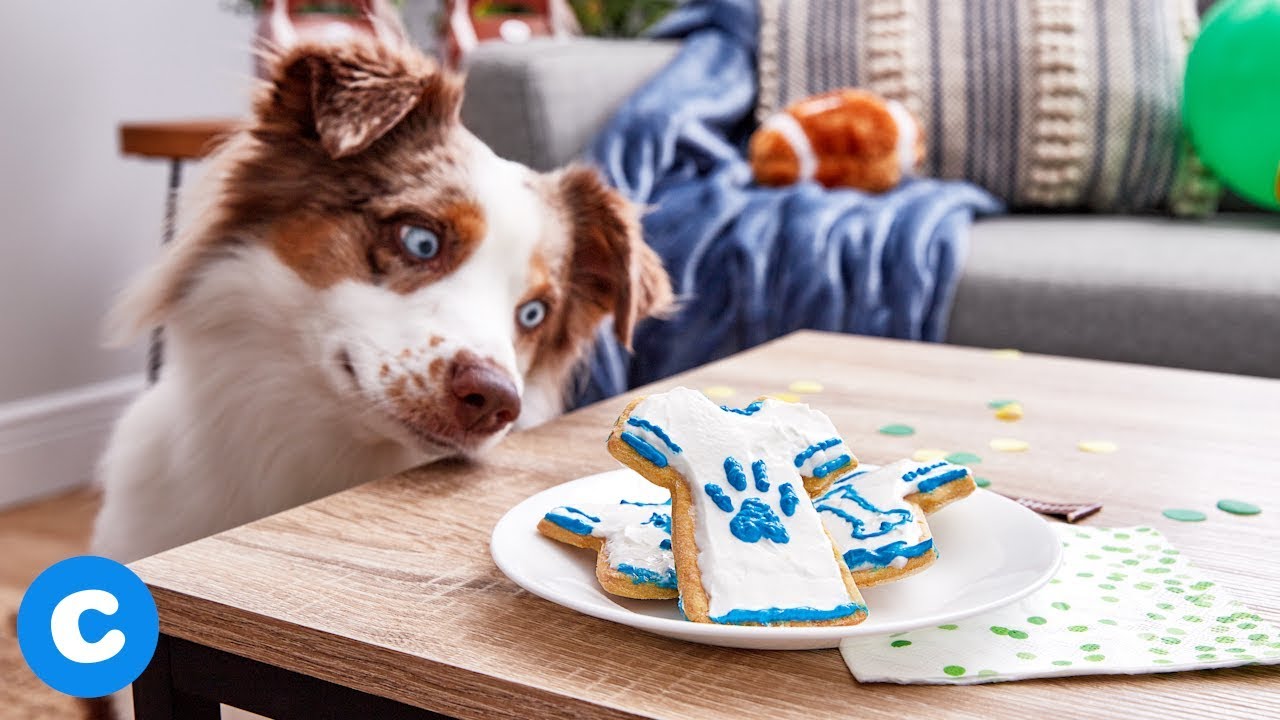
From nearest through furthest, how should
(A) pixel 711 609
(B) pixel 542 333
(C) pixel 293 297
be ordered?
1. (A) pixel 711 609
2. (C) pixel 293 297
3. (B) pixel 542 333

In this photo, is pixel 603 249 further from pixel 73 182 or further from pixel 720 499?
pixel 73 182

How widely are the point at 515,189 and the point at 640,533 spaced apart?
56 centimetres

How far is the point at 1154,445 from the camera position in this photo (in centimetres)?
99

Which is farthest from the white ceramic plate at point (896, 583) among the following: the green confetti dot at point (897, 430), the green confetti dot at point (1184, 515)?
the green confetti dot at point (897, 430)

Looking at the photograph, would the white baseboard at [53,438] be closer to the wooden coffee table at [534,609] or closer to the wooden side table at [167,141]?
the wooden side table at [167,141]

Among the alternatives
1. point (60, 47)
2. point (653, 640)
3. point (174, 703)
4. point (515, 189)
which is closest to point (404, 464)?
point (515, 189)

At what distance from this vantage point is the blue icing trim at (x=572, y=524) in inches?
26.4

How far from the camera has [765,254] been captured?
1924mm

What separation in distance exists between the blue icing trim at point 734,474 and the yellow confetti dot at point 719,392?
1.66ft

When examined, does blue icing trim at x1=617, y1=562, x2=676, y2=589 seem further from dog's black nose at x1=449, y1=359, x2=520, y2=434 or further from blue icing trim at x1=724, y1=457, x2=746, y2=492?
dog's black nose at x1=449, y1=359, x2=520, y2=434

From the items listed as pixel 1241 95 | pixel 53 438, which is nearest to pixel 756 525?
pixel 1241 95

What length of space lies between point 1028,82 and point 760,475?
1822 millimetres

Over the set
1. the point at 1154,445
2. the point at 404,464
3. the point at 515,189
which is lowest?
the point at 404,464

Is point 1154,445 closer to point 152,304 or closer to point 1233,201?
point 152,304
